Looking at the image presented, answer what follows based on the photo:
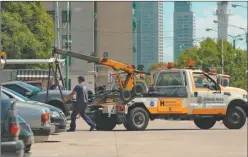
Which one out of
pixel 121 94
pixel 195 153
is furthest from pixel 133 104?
pixel 195 153

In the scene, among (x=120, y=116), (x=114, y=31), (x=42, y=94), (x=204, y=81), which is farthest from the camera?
(x=114, y=31)

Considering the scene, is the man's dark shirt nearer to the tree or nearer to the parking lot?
the parking lot

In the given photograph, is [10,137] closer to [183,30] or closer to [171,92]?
[171,92]

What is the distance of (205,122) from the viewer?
68.5ft

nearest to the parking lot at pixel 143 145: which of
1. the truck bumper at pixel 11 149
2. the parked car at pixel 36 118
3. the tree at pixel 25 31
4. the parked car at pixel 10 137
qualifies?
the parked car at pixel 36 118

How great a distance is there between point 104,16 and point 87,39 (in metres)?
5.61

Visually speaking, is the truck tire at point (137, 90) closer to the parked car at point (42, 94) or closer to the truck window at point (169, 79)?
the truck window at point (169, 79)

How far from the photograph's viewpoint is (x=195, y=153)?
12.0 m

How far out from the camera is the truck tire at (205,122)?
A: 20677 millimetres

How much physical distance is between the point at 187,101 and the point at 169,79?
102 centimetres

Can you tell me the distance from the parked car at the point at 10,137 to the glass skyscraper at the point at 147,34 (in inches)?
2202

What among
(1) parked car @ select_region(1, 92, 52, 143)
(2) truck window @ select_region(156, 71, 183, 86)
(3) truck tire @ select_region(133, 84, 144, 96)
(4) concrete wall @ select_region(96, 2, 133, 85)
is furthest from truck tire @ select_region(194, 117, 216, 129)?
(4) concrete wall @ select_region(96, 2, 133, 85)

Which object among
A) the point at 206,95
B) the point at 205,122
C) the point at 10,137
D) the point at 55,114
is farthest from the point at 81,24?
the point at 10,137

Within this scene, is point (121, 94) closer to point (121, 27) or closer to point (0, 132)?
point (0, 132)
